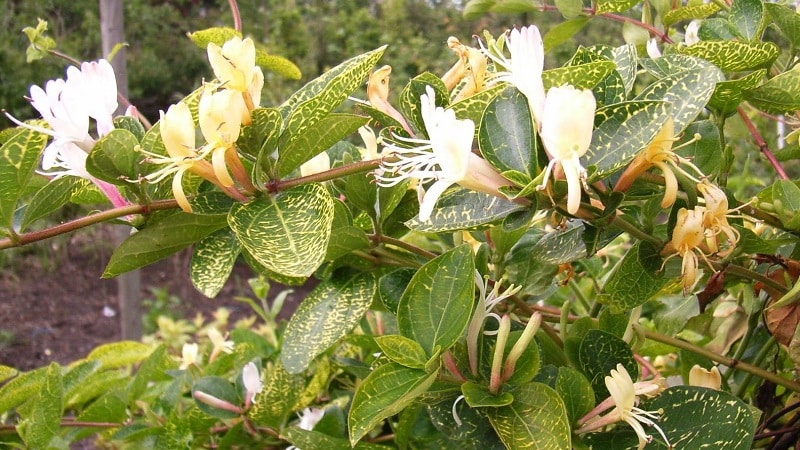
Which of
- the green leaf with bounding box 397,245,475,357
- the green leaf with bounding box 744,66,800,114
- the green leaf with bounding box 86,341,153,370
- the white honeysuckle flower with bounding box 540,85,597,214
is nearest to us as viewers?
the white honeysuckle flower with bounding box 540,85,597,214

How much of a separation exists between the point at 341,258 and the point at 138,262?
163mm

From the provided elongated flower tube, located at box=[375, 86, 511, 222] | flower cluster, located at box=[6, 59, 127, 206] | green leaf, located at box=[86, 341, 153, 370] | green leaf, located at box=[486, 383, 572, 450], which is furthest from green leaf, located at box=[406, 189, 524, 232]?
green leaf, located at box=[86, 341, 153, 370]

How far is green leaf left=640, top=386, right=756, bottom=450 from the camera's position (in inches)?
19.9

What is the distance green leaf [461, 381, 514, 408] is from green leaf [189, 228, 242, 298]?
0.19 m

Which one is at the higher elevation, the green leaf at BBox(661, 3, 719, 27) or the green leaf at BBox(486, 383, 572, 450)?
the green leaf at BBox(661, 3, 719, 27)

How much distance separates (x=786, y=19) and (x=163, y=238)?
556 mm

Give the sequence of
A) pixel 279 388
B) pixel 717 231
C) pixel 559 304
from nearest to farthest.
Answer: pixel 717 231 → pixel 279 388 → pixel 559 304

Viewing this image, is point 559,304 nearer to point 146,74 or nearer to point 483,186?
point 483,186

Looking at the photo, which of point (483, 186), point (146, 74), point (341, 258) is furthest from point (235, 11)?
point (146, 74)

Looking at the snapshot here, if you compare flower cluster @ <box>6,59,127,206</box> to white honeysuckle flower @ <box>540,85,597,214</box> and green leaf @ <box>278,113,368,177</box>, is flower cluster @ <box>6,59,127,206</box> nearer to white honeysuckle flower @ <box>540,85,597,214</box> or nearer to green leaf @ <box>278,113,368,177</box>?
green leaf @ <box>278,113,368,177</box>

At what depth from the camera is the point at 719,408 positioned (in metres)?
0.52

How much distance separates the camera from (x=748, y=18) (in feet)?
2.24

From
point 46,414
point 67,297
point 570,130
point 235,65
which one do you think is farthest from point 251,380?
point 67,297

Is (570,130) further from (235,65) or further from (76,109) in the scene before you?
Answer: (76,109)
